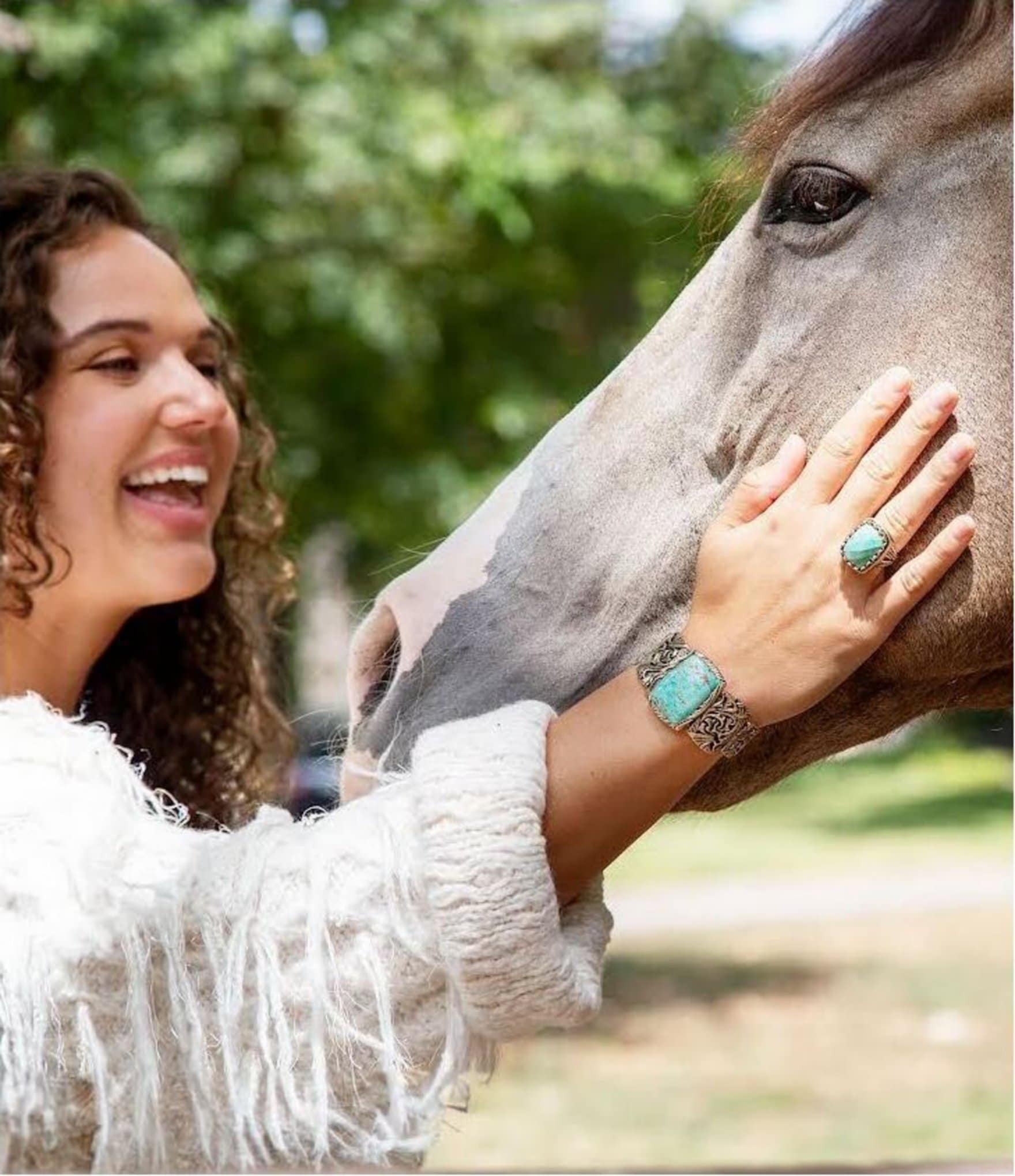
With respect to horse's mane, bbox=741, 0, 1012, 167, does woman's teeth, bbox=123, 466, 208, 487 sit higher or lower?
lower

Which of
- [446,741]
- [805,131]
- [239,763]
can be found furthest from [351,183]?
[446,741]

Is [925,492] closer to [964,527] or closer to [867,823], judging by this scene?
[964,527]

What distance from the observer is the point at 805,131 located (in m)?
1.61

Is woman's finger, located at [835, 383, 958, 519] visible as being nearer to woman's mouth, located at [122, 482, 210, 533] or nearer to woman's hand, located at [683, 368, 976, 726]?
woman's hand, located at [683, 368, 976, 726]

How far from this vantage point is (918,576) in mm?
→ 1401

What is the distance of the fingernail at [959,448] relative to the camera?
1.43 meters

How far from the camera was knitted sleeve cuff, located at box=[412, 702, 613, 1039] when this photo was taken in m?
1.20

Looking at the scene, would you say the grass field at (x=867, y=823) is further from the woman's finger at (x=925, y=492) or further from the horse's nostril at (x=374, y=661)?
the woman's finger at (x=925, y=492)

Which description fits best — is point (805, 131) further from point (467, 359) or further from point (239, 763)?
point (467, 359)

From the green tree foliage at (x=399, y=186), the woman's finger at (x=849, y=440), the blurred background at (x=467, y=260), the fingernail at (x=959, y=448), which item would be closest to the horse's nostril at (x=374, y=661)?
the woman's finger at (x=849, y=440)

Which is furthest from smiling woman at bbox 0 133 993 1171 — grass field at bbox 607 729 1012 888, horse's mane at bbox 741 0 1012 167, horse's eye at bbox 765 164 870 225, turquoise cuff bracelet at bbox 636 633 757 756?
grass field at bbox 607 729 1012 888

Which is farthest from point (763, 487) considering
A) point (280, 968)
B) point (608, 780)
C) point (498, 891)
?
point (280, 968)

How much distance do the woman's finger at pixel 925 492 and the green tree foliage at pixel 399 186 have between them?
3185 mm

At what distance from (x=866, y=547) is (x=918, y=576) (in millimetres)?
82
